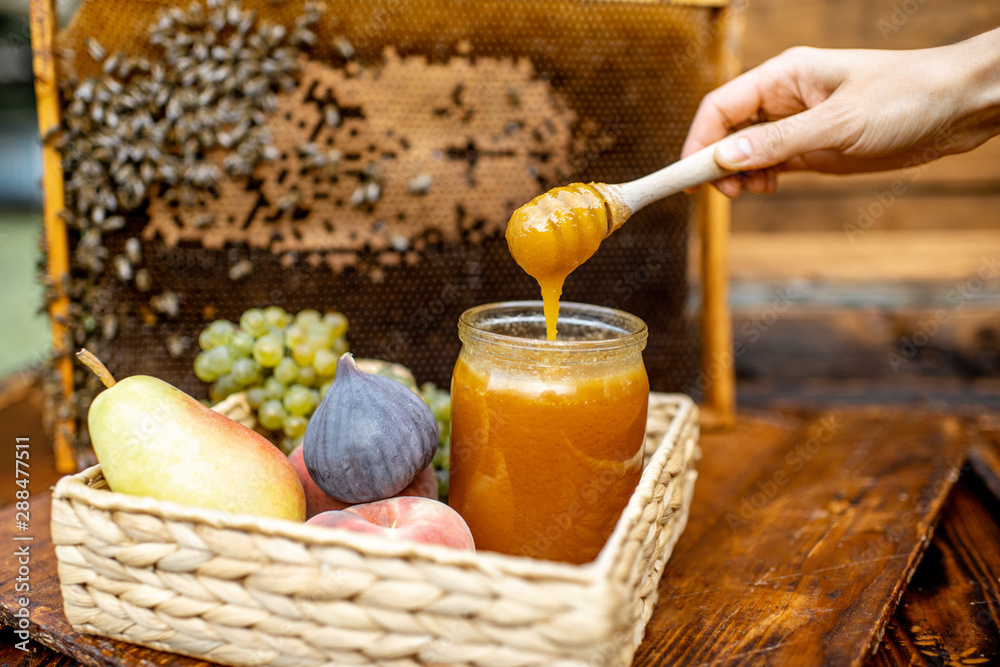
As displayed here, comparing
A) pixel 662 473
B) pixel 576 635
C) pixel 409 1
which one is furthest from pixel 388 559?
pixel 409 1

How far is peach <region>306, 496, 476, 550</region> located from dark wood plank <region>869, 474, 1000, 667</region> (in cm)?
67

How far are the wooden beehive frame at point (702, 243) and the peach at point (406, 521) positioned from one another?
0.99 meters

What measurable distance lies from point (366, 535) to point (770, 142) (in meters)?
0.98

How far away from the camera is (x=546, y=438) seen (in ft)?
3.42

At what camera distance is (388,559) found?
786 mm

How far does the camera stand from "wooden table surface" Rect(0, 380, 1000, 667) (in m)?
1.01

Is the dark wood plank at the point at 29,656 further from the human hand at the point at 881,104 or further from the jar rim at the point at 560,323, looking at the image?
the human hand at the point at 881,104

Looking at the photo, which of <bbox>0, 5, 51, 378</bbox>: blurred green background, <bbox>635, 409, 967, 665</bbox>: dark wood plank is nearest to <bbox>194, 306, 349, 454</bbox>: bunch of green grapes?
<bbox>635, 409, 967, 665</bbox>: dark wood plank

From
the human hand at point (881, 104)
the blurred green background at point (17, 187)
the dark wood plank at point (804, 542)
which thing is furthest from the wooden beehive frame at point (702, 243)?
the blurred green background at point (17, 187)

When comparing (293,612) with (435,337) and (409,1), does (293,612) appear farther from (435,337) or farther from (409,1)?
(409,1)

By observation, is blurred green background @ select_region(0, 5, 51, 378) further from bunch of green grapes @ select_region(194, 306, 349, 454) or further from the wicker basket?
the wicker basket

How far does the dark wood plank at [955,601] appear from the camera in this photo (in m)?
1.06

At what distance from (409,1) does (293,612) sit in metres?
1.38

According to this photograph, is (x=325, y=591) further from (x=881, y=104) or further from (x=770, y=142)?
(x=881, y=104)
